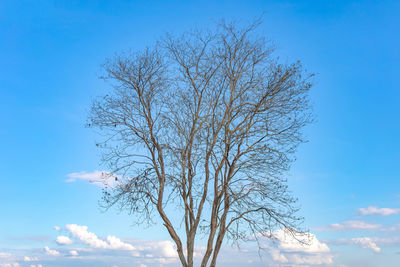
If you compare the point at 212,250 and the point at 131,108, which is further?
the point at 131,108

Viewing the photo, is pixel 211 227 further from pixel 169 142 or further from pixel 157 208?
pixel 169 142

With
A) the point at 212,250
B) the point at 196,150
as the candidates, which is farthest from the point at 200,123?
the point at 212,250

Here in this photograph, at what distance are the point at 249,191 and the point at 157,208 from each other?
2.89 metres

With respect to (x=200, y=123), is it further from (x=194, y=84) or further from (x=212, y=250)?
(x=212, y=250)

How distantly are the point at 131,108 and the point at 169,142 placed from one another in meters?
1.72

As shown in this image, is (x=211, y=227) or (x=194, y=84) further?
(x=194, y=84)

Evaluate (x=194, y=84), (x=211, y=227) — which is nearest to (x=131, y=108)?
(x=194, y=84)

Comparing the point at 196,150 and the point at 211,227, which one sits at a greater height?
the point at 196,150

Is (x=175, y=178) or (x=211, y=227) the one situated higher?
(x=175, y=178)

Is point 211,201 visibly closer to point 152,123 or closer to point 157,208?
point 157,208

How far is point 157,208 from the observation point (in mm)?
12805

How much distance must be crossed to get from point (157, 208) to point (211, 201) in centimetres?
168

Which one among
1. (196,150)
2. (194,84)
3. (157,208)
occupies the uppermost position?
(194,84)

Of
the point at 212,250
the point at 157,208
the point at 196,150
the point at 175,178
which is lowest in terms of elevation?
the point at 212,250
